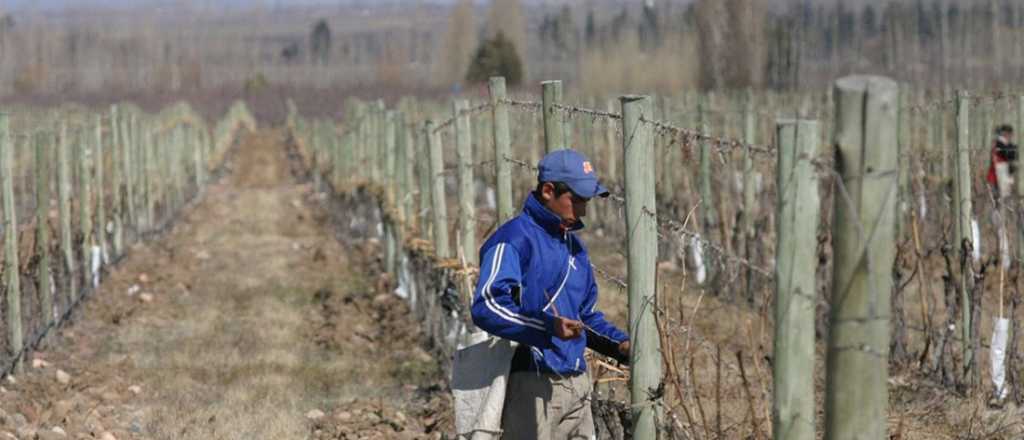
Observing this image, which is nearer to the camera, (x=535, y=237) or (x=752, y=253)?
(x=535, y=237)

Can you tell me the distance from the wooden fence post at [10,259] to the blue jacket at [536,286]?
5045mm

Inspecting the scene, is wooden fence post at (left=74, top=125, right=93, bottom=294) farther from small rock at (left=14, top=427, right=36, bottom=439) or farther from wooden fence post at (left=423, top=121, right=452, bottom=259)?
small rock at (left=14, top=427, right=36, bottom=439)

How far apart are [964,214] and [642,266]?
3.57 meters

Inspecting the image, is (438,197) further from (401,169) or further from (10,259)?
(401,169)

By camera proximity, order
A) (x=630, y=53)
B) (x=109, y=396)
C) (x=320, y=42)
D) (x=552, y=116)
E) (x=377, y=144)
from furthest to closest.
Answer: (x=320, y=42), (x=630, y=53), (x=377, y=144), (x=109, y=396), (x=552, y=116)

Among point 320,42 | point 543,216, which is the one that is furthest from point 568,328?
point 320,42

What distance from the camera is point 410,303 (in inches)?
454

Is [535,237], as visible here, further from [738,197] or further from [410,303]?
[738,197]

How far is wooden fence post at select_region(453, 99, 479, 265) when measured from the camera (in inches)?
321

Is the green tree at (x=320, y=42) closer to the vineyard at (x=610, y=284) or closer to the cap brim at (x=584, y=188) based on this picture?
the vineyard at (x=610, y=284)

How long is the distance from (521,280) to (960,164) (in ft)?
12.6

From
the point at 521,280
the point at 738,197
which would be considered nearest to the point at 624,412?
the point at 521,280

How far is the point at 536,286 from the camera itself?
15.3ft

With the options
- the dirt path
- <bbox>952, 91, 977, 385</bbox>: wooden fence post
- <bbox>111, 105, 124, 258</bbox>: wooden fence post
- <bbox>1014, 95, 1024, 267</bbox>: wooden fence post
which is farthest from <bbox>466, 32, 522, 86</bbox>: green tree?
<bbox>952, 91, 977, 385</bbox>: wooden fence post
